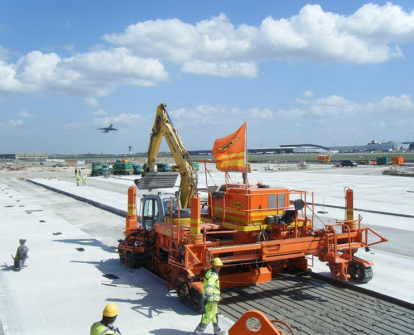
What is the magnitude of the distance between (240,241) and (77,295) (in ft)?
13.2

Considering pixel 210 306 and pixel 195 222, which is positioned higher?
pixel 195 222

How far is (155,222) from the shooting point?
10938 mm

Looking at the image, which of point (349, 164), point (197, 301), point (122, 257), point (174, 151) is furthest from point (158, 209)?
point (349, 164)

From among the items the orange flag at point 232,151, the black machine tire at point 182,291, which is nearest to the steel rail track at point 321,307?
the black machine tire at point 182,291

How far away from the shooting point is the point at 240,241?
955cm

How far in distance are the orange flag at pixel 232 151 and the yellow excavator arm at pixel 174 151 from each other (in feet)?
6.42

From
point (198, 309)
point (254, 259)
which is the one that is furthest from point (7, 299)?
point (254, 259)

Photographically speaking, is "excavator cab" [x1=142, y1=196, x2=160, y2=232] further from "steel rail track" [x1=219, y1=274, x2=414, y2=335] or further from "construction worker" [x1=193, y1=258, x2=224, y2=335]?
"construction worker" [x1=193, y1=258, x2=224, y2=335]

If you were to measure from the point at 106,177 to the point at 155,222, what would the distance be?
1802 inches

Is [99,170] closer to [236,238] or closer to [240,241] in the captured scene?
[236,238]

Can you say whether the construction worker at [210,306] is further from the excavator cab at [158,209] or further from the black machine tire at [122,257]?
the black machine tire at [122,257]

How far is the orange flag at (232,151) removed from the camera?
9.61 metres

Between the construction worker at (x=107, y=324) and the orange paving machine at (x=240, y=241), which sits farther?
the orange paving machine at (x=240, y=241)

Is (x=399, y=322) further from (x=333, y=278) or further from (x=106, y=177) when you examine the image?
(x=106, y=177)
